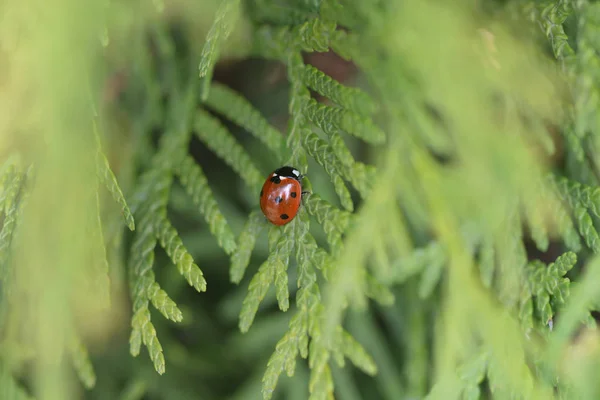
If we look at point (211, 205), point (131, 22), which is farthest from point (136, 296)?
point (131, 22)

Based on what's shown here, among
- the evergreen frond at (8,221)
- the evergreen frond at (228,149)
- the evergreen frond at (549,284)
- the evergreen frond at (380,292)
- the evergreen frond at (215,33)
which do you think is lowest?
the evergreen frond at (8,221)

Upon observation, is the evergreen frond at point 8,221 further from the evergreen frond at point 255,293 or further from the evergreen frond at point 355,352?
the evergreen frond at point 355,352

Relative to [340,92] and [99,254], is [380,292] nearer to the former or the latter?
[340,92]

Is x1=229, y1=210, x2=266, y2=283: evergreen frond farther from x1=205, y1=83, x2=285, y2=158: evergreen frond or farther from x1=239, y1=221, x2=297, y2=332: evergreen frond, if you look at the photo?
x1=205, y1=83, x2=285, y2=158: evergreen frond

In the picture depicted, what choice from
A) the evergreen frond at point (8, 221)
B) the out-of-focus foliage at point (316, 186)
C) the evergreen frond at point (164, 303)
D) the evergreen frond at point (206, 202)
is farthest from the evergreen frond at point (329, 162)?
the evergreen frond at point (8, 221)

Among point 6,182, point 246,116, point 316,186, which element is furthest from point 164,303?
point 316,186

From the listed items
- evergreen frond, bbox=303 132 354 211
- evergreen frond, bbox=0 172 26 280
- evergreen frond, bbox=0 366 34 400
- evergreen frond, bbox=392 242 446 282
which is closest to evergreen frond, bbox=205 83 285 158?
evergreen frond, bbox=303 132 354 211
